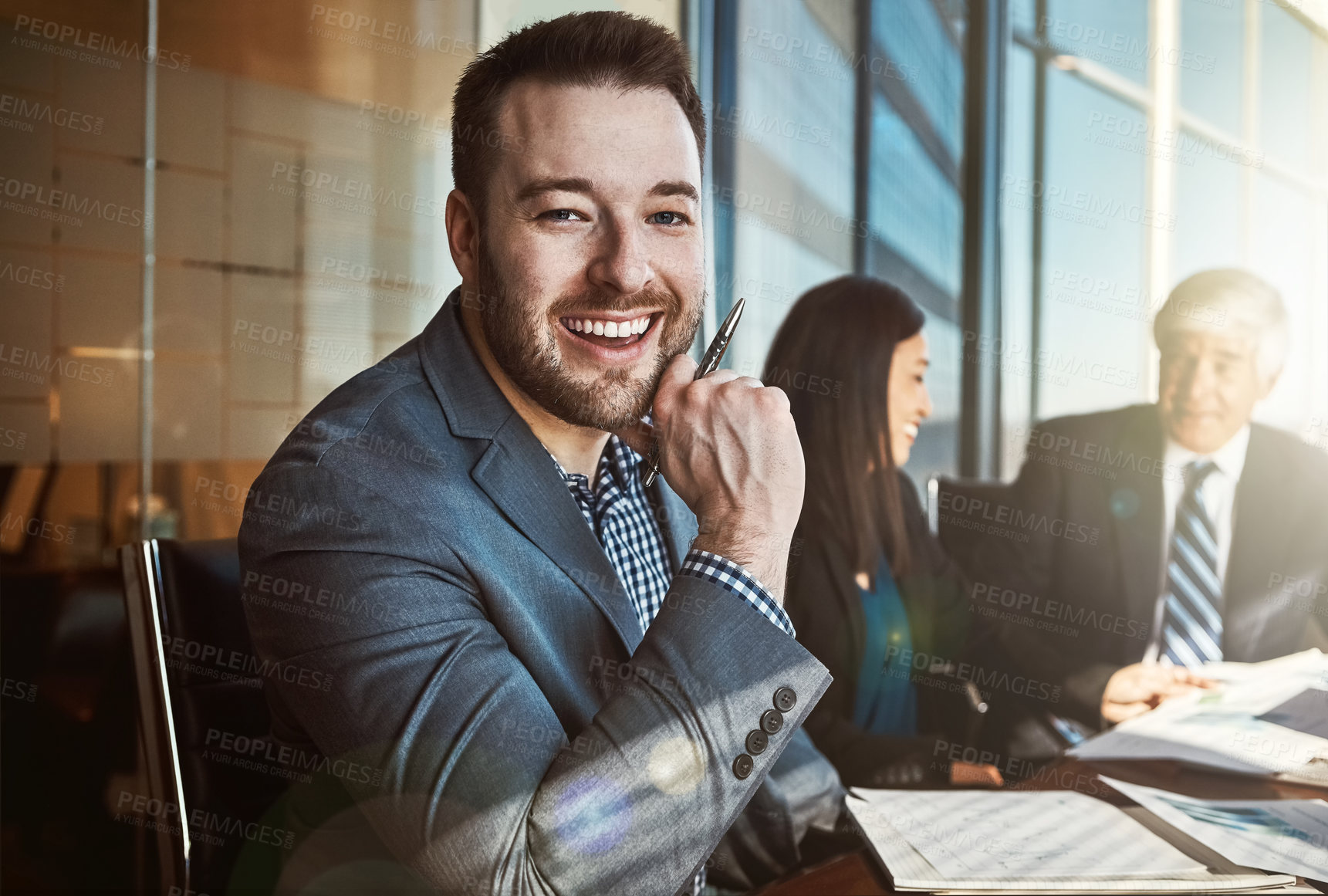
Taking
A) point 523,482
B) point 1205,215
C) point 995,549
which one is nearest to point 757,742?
Answer: point 523,482

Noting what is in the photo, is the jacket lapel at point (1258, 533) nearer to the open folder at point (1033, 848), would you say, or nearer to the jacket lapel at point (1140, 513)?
the jacket lapel at point (1140, 513)

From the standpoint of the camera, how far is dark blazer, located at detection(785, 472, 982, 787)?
1.97 m

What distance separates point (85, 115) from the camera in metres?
3.09

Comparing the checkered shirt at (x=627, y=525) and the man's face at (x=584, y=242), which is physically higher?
the man's face at (x=584, y=242)

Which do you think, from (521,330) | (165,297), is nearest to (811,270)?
(165,297)

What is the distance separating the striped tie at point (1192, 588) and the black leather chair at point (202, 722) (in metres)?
2.60

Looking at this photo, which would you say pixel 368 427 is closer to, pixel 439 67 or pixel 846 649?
pixel 846 649

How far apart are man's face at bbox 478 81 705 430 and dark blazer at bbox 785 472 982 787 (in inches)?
35.9

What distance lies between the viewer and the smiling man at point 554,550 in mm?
862

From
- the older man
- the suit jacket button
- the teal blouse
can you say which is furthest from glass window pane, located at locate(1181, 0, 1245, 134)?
the suit jacket button

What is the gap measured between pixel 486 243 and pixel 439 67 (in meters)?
2.47

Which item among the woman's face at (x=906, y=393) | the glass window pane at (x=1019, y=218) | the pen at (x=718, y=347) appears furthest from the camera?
the glass window pane at (x=1019, y=218)

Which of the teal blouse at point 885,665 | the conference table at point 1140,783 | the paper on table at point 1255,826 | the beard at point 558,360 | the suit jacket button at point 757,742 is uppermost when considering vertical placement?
the beard at point 558,360

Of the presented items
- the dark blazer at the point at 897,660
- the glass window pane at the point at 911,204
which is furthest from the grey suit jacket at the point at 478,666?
the glass window pane at the point at 911,204
